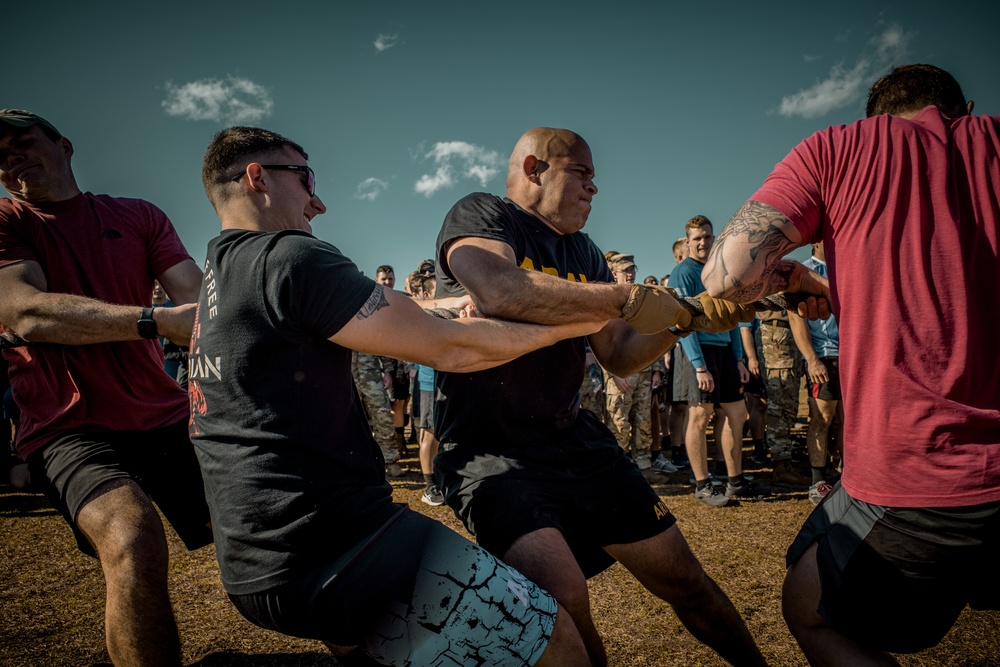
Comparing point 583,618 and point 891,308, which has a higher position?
point 891,308

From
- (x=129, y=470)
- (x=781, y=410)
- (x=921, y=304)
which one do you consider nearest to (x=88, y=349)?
(x=129, y=470)

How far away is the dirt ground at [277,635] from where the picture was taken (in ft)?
9.77

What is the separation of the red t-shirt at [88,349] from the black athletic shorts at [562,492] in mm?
1551

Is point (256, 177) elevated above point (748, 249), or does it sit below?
above

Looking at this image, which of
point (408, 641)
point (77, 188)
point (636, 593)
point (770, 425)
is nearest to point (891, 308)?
point (408, 641)

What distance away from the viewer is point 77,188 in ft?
9.36

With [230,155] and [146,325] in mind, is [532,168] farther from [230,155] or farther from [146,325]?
[146,325]

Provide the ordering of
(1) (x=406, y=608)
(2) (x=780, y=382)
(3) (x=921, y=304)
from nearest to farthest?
1. (1) (x=406, y=608)
2. (3) (x=921, y=304)
3. (2) (x=780, y=382)

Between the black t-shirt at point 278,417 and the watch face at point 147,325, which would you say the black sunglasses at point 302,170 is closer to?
the black t-shirt at point 278,417

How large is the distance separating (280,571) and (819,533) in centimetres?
167

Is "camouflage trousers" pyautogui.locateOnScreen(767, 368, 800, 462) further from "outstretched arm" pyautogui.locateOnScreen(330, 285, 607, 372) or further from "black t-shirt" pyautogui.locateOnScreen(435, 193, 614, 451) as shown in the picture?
"outstretched arm" pyautogui.locateOnScreen(330, 285, 607, 372)

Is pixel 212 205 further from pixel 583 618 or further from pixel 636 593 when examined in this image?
pixel 636 593

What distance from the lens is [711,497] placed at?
5.66 metres

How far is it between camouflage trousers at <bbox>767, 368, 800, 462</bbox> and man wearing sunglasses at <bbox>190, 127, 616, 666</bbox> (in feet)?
20.2
